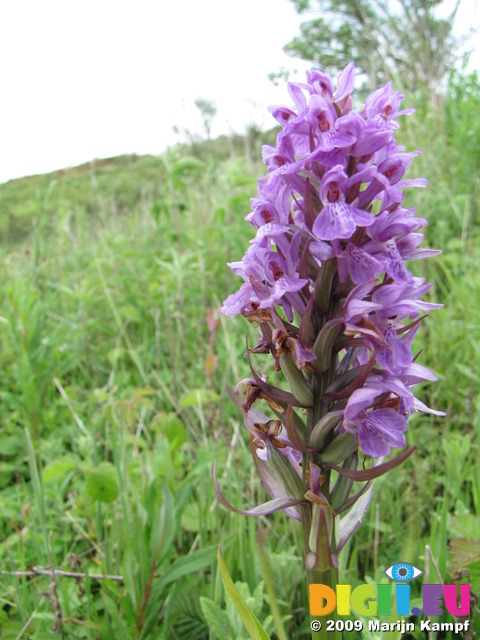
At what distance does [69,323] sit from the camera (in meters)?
4.11

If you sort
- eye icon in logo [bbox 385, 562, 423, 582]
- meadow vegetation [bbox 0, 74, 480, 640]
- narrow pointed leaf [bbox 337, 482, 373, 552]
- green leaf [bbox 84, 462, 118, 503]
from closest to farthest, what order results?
1. narrow pointed leaf [bbox 337, 482, 373, 552]
2. eye icon in logo [bbox 385, 562, 423, 582]
3. meadow vegetation [bbox 0, 74, 480, 640]
4. green leaf [bbox 84, 462, 118, 503]

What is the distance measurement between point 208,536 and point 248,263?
56.6 inches

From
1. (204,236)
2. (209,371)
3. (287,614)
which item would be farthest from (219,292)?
(287,614)

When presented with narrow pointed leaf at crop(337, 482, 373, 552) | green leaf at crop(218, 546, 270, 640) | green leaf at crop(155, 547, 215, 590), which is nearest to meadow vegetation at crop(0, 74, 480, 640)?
green leaf at crop(155, 547, 215, 590)

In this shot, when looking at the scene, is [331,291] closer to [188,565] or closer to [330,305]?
[330,305]

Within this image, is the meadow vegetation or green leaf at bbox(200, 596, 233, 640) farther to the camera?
the meadow vegetation

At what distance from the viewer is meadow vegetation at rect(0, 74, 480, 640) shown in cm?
170

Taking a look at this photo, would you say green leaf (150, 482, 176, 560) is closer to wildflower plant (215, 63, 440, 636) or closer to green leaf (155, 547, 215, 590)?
green leaf (155, 547, 215, 590)

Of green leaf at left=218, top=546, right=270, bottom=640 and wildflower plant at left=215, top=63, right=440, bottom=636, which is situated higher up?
wildflower plant at left=215, top=63, right=440, bottom=636

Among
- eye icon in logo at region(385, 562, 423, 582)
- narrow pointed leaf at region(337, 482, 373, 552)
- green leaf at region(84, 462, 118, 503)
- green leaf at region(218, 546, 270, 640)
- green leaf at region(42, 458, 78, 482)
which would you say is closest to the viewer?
green leaf at region(218, 546, 270, 640)

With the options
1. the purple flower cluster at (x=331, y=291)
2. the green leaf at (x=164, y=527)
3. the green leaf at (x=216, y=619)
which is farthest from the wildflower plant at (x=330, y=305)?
the green leaf at (x=164, y=527)

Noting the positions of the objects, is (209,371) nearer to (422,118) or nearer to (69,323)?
(69,323)

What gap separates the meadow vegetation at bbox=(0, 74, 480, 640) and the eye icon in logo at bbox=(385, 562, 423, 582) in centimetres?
8

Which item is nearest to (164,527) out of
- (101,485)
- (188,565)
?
(188,565)
